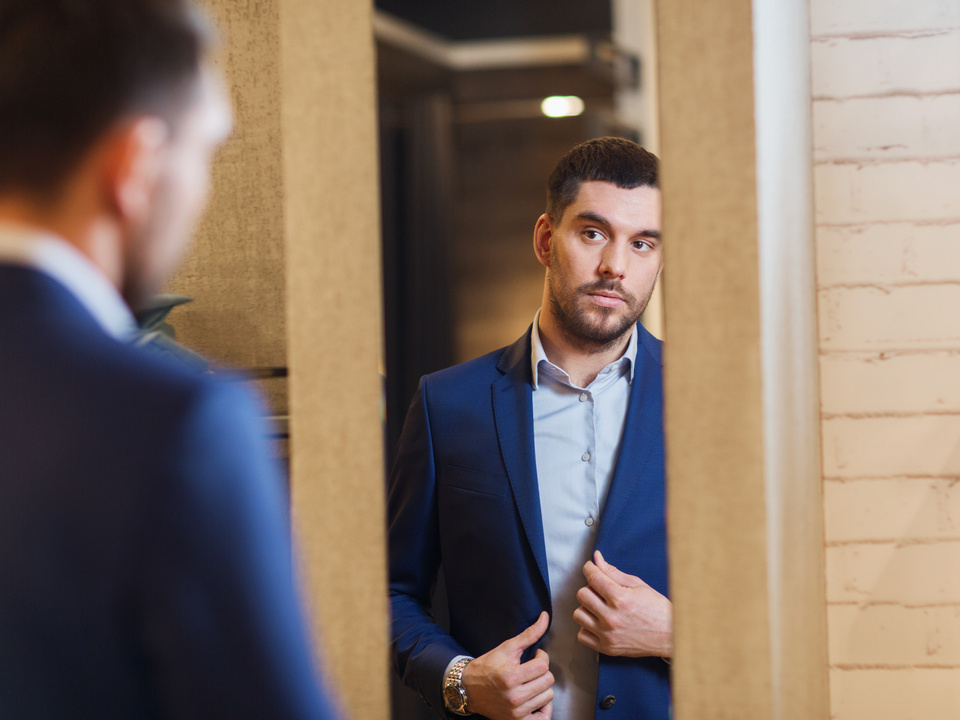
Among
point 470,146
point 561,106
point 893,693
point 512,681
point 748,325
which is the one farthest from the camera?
point 470,146

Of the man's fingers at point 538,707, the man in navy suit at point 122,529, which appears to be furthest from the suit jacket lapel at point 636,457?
the man in navy suit at point 122,529

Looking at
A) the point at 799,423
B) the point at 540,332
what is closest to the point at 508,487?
the point at 540,332

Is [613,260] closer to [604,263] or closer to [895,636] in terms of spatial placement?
[604,263]

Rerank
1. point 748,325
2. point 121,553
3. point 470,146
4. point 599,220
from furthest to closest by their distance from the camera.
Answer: point 470,146
point 599,220
point 748,325
point 121,553

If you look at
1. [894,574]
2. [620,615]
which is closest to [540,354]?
[620,615]

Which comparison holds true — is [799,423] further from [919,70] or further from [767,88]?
[919,70]

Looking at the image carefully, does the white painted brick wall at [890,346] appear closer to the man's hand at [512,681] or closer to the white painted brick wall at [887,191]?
the white painted brick wall at [887,191]

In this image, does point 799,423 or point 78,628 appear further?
point 799,423

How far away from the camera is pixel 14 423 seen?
50 centimetres

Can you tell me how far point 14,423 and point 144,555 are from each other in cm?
12

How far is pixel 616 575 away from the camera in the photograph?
1.23 metres

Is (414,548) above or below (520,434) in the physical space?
below

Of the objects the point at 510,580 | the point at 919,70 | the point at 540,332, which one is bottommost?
the point at 510,580

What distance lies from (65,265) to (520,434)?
3.05 ft
